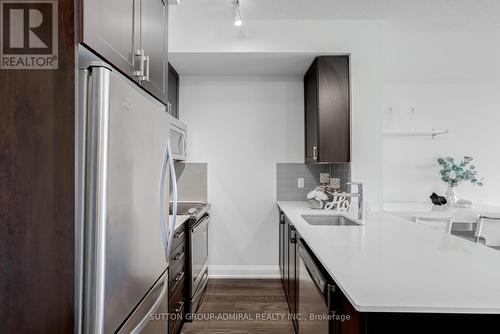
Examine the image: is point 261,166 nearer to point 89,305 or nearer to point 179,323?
point 179,323

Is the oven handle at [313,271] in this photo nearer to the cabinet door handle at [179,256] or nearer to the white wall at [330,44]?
the cabinet door handle at [179,256]

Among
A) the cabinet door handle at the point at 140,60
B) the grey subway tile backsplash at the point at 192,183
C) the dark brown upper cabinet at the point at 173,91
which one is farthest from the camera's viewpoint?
the grey subway tile backsplash at the point at 192,183

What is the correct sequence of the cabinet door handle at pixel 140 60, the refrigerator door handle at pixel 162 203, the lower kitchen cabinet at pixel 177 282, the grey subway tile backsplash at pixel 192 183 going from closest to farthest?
the cabinet door handle at pixel 140 60 < the refrigerator door handle at pixel 162 203 < the lower kitchen cabinet at pixel 177 282 < the grey subway tile backsplash at pixel 192 183

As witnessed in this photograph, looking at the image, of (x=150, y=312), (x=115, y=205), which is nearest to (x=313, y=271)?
(x=150, y=312)

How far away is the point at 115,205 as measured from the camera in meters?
1.03

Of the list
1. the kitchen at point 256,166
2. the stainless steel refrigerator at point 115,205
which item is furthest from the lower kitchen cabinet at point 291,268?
the stainless steel refrigerator at point 115,205

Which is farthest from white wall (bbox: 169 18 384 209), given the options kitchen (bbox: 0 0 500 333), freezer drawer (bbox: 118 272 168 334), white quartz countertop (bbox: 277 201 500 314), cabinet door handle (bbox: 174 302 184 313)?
freezer drawer (bbox: 118 272 168 334)

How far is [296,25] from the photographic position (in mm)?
2795

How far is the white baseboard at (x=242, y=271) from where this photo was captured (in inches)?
139

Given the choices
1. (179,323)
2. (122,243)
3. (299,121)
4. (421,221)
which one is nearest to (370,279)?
(122,243)

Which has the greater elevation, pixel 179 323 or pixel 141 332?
pixel 141 332

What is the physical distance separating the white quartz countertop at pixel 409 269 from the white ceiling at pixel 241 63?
69.2 inches

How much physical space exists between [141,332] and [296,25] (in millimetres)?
2668

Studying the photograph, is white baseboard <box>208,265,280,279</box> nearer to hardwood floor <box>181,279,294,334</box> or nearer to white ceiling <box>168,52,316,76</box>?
hardwood floor <box>181,279,294,334</box>
